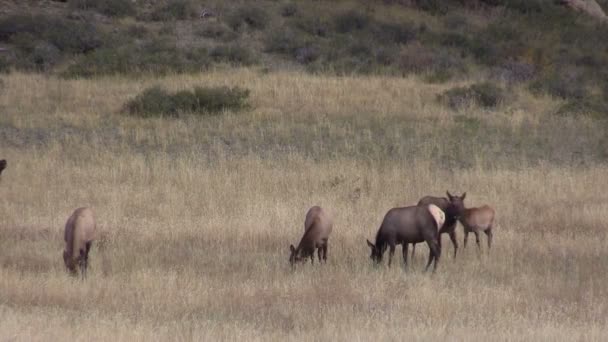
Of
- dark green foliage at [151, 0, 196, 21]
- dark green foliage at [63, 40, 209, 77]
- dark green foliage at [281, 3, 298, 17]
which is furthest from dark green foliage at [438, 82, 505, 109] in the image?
dark green foliage at [281, 3, 298, 17]

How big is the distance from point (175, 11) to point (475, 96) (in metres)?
14.9

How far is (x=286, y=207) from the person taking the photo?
51.0ft

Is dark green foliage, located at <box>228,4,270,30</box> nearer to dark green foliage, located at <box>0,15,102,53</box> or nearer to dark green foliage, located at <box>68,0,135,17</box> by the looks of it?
dark green foliage, located at <box>68,0,135,17</box>

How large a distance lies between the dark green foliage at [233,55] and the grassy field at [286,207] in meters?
2.23

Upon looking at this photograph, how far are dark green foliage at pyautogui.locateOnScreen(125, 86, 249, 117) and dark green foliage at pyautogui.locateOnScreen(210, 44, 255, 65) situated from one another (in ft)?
20.7

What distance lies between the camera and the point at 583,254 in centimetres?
1304

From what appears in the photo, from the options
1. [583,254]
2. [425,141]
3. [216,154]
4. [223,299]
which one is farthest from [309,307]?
[425,141]

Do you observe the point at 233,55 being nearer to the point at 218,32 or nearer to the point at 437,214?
the point at 218,32

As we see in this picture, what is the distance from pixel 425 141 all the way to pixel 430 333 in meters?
13.3

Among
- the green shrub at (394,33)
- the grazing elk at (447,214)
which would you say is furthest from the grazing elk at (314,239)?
the green shrub at (394,33)

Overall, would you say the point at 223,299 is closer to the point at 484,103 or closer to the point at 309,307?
the point at 309,307

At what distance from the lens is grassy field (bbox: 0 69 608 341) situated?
9695mm

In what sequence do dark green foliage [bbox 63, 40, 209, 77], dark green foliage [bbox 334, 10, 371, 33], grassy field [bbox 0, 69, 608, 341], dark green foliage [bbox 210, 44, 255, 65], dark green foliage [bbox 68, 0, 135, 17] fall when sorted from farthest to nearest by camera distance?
dark green foliage [bbox 334, 10, 371, 33] < dark green foliage [bbox 68, 0, 135, 17] < dark green foliage [bbox 210, 44, 255, 65] < dark green foliage [bbox 63, 40, 209, 77] < grassy field [bbox 0, 69, 608, 341]

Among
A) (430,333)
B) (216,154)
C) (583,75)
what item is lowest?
(430,333)
